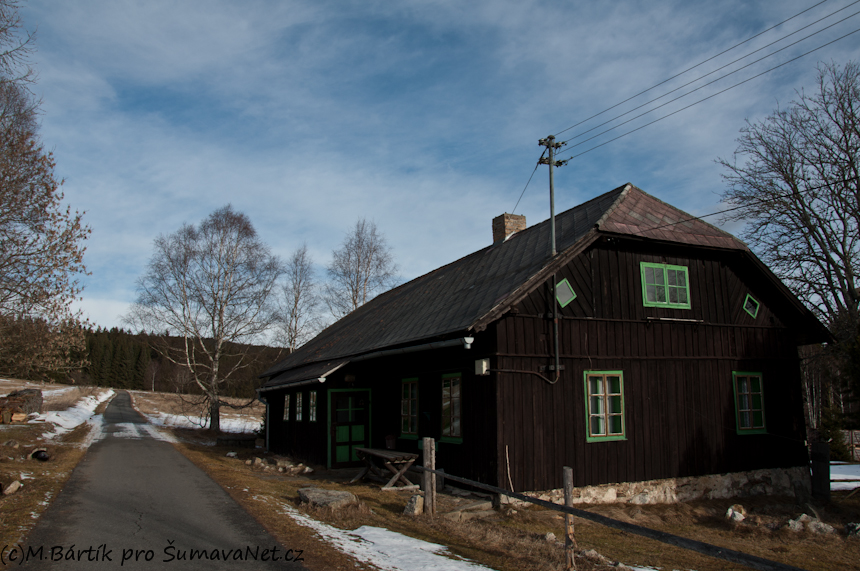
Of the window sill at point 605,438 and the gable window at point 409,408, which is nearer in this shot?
the window sill at point 605,438

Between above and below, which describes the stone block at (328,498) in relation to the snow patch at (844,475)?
above

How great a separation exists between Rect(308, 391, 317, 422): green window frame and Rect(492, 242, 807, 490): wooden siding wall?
809 cm

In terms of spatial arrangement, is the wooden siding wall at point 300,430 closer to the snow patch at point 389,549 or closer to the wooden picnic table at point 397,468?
the wooden picnic table at point 397,468

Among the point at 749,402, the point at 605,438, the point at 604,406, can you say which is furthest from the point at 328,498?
the point at 749,402

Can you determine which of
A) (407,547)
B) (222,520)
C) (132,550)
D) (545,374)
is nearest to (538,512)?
(545,374)

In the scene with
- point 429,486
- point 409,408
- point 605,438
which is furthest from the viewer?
point 409,408

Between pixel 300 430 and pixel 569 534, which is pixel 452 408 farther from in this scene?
pixel 300 430

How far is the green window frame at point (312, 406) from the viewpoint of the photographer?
16.5 meters

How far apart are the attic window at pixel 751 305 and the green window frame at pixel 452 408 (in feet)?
24.0

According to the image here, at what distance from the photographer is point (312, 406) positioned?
16.9 m

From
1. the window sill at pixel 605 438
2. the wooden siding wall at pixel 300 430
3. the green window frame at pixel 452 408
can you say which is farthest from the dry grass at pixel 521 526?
the wooden siding wall at pixel 300 430

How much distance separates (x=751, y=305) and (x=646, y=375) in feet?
12.7

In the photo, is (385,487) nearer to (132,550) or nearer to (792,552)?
(132,550)

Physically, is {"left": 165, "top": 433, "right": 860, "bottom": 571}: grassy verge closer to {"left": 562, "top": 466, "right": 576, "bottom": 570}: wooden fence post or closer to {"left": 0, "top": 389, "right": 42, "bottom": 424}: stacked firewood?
{"left": 562, "top": 466, "right": 576, "bottom": 570}: wooden fence post
